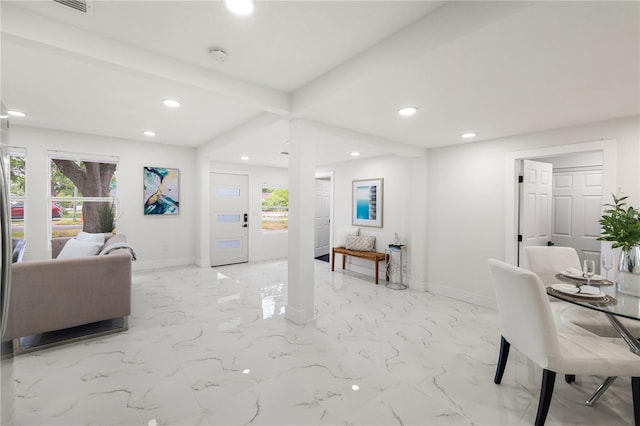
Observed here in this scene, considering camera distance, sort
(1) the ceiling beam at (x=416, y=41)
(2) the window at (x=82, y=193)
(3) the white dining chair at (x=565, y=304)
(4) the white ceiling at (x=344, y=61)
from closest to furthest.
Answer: (1) the ceiling beam at (x=416, y=41) < (4) the white ceiling at (x=344, y=61) < (3) the white dining chair at (x=565, y=304) < (2) the window at (x=82, y=193)

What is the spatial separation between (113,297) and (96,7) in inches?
96.0

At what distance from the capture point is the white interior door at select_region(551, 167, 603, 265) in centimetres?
421

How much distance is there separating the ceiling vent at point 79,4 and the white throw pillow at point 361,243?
4.56 meters

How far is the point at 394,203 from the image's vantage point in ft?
16.6

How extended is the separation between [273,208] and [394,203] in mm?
3046

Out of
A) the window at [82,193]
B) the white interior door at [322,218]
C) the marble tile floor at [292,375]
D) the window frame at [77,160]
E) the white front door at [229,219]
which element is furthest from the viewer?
the white interior door at [322,218]

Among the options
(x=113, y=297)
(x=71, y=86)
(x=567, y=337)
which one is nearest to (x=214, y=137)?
(x=71, y=86)

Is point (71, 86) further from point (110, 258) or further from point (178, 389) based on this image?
point (178, 389)

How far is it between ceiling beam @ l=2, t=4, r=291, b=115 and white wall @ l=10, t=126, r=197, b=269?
3528mm

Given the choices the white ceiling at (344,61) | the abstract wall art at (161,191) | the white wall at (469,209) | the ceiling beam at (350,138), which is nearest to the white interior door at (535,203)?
the white wall at (469,209)

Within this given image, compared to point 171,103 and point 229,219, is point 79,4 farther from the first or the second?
point 229,219

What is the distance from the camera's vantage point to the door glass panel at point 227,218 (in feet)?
20.0

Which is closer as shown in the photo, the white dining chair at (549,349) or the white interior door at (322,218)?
the white dining chair at (549,349)

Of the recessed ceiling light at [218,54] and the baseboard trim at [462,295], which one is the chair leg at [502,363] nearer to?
the baseboard trim at [462,295]
